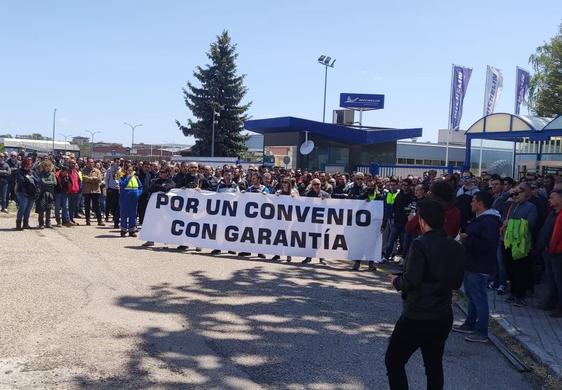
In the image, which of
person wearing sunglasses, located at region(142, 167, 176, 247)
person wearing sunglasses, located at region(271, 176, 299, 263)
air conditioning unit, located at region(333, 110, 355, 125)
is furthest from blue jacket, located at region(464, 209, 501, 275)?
air conditioning unit, located at region(333, 110, 355, 125)

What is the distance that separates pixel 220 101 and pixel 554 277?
45.8 m

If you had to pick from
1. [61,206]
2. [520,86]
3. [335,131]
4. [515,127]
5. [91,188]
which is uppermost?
[520,86]

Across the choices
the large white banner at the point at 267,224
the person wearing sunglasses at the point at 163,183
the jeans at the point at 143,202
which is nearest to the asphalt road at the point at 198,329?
the large white banner at the point at 267,224

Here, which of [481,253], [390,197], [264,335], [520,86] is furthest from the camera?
[520,86]

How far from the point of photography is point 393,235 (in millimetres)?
12305

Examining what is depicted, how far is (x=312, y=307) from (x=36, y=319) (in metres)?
3.59

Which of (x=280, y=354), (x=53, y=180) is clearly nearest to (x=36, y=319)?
(x=280, y=354)

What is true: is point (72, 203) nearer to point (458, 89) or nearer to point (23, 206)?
point (23, 206)

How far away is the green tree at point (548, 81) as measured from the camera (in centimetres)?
4478

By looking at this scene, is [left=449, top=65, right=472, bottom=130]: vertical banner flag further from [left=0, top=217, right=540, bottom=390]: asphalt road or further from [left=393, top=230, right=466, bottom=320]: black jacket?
[left=393, top=230, right=466, bottom=320]: black jacket

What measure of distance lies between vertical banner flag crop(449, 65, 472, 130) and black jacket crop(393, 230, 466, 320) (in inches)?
1215

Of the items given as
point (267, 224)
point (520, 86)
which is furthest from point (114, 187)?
point (520, 86)

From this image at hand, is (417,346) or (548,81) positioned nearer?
(417,346)

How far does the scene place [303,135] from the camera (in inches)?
1344
